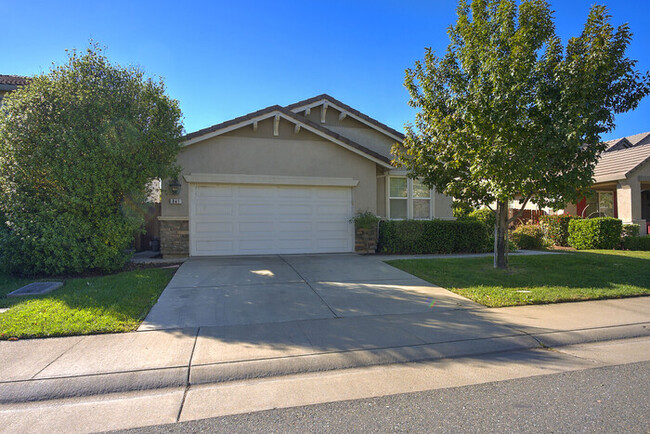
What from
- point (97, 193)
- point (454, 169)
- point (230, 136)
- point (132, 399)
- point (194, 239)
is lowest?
point (132, 399)

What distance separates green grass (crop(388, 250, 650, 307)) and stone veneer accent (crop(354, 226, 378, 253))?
1.76 m

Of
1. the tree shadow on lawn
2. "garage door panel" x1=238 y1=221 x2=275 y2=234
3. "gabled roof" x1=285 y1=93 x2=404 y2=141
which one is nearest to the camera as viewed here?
the tree shadow on lawn

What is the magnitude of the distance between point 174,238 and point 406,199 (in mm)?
7889

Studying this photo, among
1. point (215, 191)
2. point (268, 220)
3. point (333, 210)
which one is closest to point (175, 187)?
point (215, 191)

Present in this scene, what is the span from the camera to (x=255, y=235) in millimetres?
11172

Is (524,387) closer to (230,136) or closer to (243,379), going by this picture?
(243,379)

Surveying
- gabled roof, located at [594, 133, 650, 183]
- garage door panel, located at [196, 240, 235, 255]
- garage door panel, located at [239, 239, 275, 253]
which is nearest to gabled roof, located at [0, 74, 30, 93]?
garage door panel, located at [196, 240, 235, 255]

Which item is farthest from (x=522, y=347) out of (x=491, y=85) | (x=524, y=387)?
(x=491, y=85)

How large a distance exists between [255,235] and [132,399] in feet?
25.8

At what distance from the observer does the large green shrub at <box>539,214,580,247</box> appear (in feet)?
49.2

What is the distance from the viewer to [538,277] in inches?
330

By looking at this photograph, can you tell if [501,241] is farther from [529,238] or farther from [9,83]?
[9,83]

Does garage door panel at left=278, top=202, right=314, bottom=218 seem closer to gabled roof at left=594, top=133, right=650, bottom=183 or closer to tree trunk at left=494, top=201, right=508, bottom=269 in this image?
tree trunk at left=494, top=201, right=508, bottom=269

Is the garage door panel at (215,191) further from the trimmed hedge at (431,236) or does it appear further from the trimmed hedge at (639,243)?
the trimmed hedge at (639,243)
